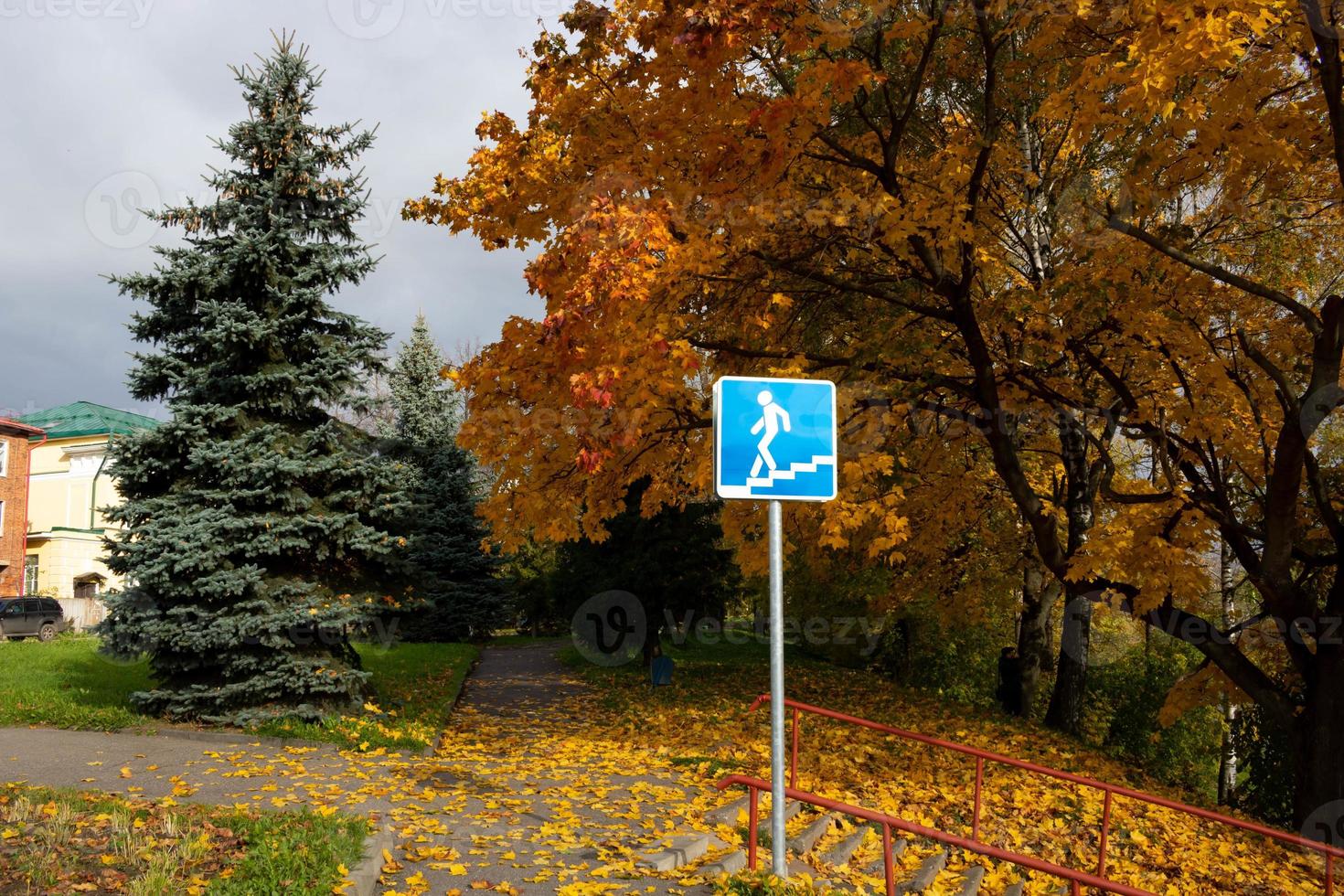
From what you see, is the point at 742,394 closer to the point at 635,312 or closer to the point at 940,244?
the point at 635,312

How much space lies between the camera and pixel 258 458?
12.3 metres

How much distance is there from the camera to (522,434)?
1110 centimetres

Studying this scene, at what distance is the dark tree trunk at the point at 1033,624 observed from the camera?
60.4ft

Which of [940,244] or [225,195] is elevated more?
[225,195]

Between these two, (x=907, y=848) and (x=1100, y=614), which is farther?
(x=1100, y=614)

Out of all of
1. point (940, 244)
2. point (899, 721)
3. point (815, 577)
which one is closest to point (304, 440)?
point (940, 244)

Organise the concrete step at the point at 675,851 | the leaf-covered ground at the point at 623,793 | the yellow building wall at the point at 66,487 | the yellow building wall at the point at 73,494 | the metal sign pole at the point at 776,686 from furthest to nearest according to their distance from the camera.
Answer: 1. the yellow building wall at the point at 66,487
2. the yellow building wall at the point at 73,494
3. the leaf-covered ground at the point at 623,793
4. the concrete step at the point at 675,851
5. the metal sign pole at the point at 776,686

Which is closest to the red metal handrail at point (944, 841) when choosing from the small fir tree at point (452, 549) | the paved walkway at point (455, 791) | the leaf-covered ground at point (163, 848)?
→ the paved walkway at point (455, 791)

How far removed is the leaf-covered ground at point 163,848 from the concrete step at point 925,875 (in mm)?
4445

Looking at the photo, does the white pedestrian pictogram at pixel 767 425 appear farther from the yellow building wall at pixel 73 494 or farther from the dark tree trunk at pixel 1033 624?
the yellow building wall at pixel 73 494

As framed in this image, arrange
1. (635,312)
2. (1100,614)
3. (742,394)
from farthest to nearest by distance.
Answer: (1100,614) → (635,312) → (742,394)

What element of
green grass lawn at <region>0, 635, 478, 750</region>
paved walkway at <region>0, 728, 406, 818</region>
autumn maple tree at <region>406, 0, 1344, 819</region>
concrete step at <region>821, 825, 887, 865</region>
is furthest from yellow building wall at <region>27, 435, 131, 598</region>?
concrete step at <region>821, 825, 887, 865</region>

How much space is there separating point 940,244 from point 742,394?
5816 mm

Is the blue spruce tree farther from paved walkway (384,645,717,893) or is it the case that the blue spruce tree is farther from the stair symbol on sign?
the stair symbol on sign
